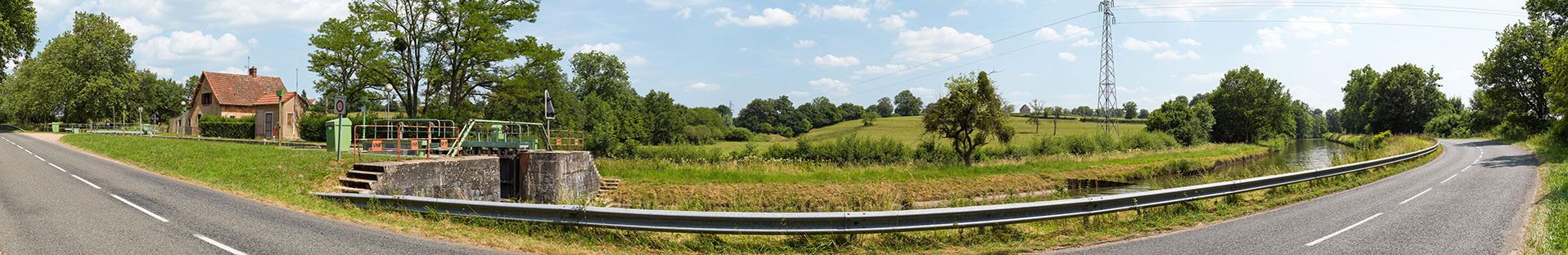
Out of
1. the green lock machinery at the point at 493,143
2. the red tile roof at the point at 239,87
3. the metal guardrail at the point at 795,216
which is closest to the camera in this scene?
the metal guardrail at the point at 795,216

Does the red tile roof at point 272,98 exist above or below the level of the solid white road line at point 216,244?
above

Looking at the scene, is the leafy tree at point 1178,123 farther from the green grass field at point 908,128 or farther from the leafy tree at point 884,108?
the leafy tree at point 884,108

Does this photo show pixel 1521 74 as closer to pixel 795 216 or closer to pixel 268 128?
pixel 795 216

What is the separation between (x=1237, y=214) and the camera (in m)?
11.2

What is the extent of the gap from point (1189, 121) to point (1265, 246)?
166 feet

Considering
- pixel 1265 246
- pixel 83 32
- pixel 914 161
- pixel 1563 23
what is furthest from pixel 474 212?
pixel 83 32

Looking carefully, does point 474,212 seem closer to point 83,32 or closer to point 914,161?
point 914,161

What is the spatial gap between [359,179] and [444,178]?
217 cm

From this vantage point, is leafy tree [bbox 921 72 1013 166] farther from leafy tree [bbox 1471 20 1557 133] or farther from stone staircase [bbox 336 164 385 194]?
leafy tree [bbox 1471 20 1557 133]

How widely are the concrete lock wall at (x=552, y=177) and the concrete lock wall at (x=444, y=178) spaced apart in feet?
2.64

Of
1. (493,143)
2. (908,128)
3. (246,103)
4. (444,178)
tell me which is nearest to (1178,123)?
(908,128)

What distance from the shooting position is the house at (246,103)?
4241 centimetres

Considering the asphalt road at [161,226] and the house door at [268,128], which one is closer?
the asphalt road at [161,226]

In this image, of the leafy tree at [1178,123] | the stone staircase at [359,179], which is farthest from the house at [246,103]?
the leafy tree at [1178,123]
